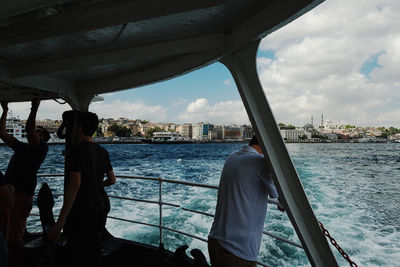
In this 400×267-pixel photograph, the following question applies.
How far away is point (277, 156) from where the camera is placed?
1.47 metres

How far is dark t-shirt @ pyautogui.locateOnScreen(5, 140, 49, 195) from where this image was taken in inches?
76.1

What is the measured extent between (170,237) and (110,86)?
192 inches

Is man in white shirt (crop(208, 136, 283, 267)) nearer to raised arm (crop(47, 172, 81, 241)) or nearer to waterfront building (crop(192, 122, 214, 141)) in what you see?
raised arm (crop(47, 172, 81, 241))

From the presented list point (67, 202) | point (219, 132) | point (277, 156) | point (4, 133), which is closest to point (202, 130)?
point (219, 132)

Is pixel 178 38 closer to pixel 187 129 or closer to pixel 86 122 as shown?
pixel 86 122

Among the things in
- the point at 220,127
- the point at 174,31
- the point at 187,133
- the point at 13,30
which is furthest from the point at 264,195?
the point at 187,133

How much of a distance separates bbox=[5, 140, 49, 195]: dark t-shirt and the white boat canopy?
2.33 feet

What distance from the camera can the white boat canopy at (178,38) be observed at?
4.05ft

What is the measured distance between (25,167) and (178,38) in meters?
1.47

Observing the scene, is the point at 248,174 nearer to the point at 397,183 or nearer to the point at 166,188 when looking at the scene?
the point at 166,188

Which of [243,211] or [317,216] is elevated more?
[243,211]

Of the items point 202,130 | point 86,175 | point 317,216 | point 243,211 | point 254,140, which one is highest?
point 202,130

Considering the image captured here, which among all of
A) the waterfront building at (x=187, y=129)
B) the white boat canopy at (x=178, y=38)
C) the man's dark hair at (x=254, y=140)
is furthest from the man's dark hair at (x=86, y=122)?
the waterfront building at (x=187, y=129)

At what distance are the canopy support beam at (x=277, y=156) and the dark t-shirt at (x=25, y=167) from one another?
5.20 feet
